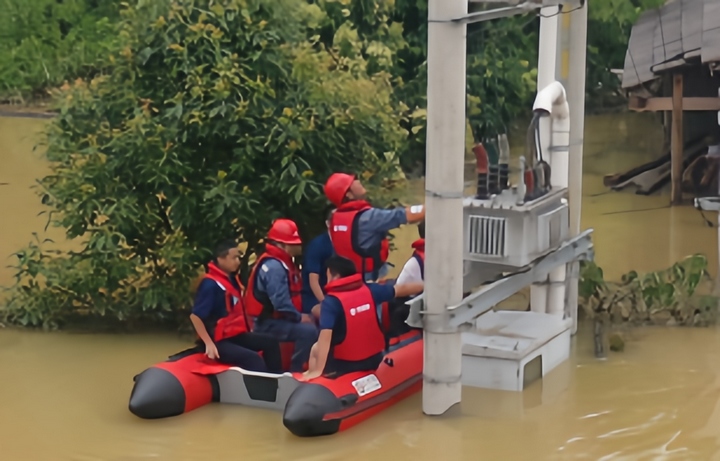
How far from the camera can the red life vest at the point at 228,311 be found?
8.15m

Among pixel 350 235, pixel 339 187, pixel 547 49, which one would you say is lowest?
pixel 350 235

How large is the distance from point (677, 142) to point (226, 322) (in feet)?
21.3

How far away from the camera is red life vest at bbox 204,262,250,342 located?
815 centimetres

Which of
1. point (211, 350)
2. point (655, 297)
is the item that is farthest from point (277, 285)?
point (655, 297)

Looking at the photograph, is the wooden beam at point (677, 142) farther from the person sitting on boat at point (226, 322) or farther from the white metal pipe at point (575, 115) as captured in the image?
the person sitting on boat at point (226, 322)

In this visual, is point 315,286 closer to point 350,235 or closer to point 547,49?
point 350,235

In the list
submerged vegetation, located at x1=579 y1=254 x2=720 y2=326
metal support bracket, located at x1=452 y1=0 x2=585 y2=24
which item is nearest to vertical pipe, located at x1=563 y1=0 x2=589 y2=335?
submerged vegetation, located at x1=579 y1=254 x2=720 y2=326

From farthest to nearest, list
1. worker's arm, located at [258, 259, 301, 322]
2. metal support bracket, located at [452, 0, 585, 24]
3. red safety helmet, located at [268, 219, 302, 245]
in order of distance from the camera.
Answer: red safety helmet, located at [268, 219, 302, 245], worker's arm, located at [258, 259, 301, 322], metal support bracket, located at [452, 0, 585, 24]

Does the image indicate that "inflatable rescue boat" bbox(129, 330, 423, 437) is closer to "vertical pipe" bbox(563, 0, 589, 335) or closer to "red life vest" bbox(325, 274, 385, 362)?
"red life vest" bbox(325, 274, 385, 362)

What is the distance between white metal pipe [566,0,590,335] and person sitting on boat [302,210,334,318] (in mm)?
2217

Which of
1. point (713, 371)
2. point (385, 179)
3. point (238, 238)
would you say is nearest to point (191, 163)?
point (238, 238)

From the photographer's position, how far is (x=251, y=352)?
8.18 meters

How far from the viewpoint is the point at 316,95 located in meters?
10.2

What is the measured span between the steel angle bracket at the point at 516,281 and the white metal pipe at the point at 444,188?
0.08 m
